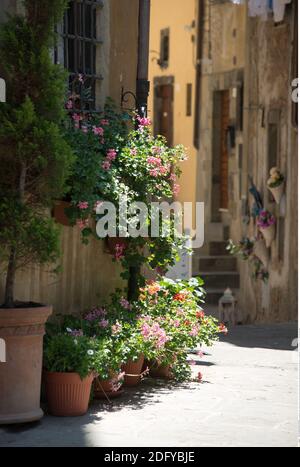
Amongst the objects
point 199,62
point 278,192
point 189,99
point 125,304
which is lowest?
point 125,304

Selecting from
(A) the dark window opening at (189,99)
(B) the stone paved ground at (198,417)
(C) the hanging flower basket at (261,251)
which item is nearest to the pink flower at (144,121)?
(B) the stone paved ground at (198,417)

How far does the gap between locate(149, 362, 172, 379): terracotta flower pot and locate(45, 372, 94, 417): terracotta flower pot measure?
4.66 feet

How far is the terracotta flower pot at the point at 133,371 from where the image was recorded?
28.8 feet

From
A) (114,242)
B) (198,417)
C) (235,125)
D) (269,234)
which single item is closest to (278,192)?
(269,234)

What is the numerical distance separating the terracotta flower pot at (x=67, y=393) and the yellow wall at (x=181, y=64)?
50.4ft

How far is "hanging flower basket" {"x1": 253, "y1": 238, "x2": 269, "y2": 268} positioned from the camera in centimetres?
1808

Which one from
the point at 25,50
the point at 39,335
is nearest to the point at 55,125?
the point at 25,50

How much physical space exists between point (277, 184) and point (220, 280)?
324 cm

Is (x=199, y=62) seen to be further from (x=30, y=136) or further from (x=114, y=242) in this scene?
(x=30, y=136)

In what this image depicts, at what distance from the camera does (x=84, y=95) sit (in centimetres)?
928

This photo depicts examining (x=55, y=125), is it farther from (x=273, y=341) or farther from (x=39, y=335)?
(x=273, y=341)

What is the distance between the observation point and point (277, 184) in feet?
56.5

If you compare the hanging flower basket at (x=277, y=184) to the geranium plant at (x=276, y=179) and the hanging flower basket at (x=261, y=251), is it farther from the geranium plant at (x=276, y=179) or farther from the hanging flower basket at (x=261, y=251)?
the hanging flower basket at (x=261, y=251)

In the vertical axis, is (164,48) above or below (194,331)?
above
